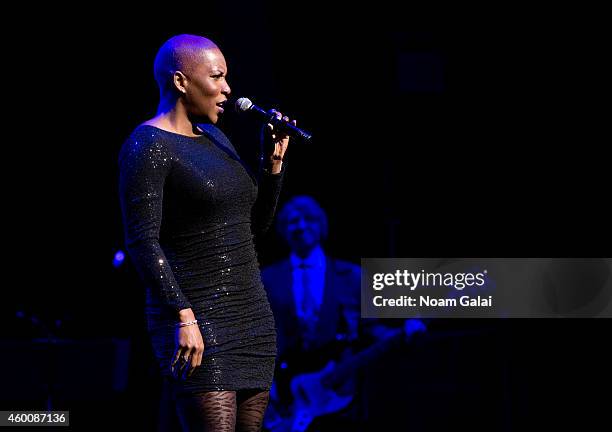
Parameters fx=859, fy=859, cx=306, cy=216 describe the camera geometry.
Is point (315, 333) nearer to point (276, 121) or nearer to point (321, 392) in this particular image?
point (321, 392)

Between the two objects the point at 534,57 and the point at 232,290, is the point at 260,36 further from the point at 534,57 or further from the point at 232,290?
the point at 232,290

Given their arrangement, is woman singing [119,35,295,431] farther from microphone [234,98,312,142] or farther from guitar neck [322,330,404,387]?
guitar neck [322,330,404,387]

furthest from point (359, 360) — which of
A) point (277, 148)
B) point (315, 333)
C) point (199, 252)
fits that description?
point (199, 252)

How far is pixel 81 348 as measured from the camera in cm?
438

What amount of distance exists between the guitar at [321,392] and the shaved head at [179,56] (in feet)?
7.75

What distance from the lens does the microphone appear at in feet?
6.48

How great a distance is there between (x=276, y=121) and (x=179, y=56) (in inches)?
10.4

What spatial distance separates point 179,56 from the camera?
193 centimetres

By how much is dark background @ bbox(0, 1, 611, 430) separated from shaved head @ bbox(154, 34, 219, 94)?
267 cm

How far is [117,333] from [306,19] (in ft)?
6.98

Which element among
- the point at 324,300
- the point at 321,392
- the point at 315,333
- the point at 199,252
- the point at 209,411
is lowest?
the point at 209,411

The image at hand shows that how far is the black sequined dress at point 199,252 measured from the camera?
69.1 inches

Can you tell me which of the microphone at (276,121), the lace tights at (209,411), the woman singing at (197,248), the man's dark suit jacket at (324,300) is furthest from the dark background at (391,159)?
the lace tights at (209,411)

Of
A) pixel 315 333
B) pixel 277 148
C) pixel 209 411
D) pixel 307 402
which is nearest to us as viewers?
pixel 209 411
